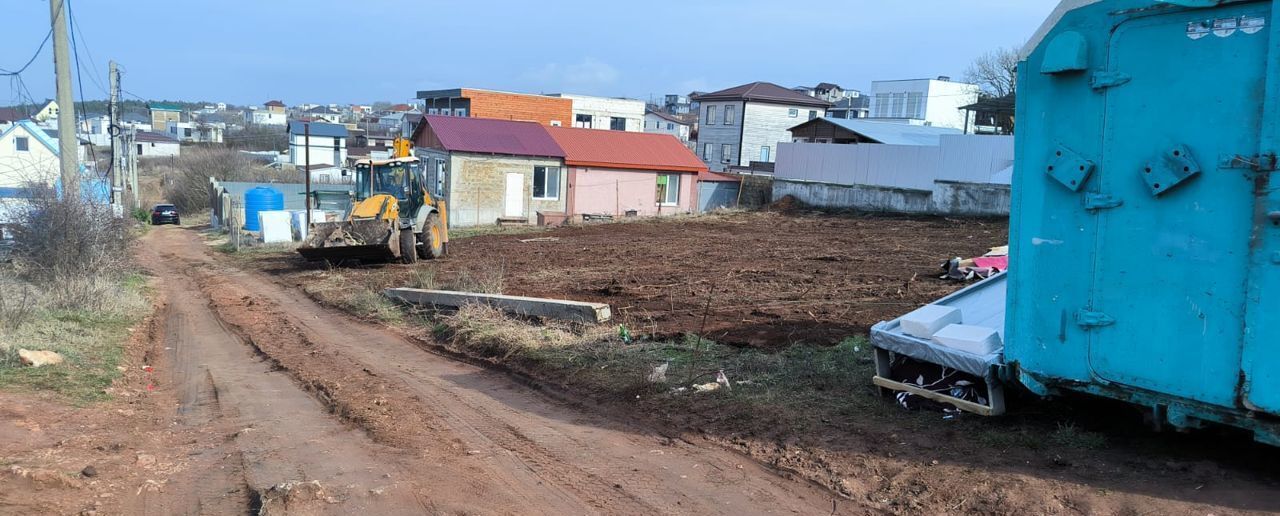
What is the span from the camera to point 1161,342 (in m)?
4.65

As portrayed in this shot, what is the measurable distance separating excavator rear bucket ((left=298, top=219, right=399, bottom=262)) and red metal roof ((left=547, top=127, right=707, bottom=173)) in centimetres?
1595

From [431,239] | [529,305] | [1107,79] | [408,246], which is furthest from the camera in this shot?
[431,239]

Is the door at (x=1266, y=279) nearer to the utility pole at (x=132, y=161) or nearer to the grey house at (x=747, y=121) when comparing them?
the utility pole at (x=132, y=161)

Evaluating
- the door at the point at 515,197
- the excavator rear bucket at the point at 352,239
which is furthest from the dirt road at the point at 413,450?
the door at the point at 515,197

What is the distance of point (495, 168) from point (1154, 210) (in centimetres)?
2782

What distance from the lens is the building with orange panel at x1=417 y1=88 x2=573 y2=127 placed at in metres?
49.2

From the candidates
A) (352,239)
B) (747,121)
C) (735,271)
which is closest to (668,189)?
(747,121)

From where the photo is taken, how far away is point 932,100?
5950 cm

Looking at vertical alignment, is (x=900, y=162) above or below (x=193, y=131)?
Answer: below

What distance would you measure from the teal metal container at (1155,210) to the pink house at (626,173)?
2716cm

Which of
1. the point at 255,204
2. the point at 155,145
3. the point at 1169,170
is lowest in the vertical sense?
the point at 255,204

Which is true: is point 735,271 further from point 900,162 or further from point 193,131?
point 193,131

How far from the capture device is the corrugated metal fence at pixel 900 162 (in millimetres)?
28547

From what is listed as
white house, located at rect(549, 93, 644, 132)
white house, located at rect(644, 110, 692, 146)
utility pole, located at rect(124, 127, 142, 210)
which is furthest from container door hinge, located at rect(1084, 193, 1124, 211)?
white house, located at rect(644, 110, 692, 146)
